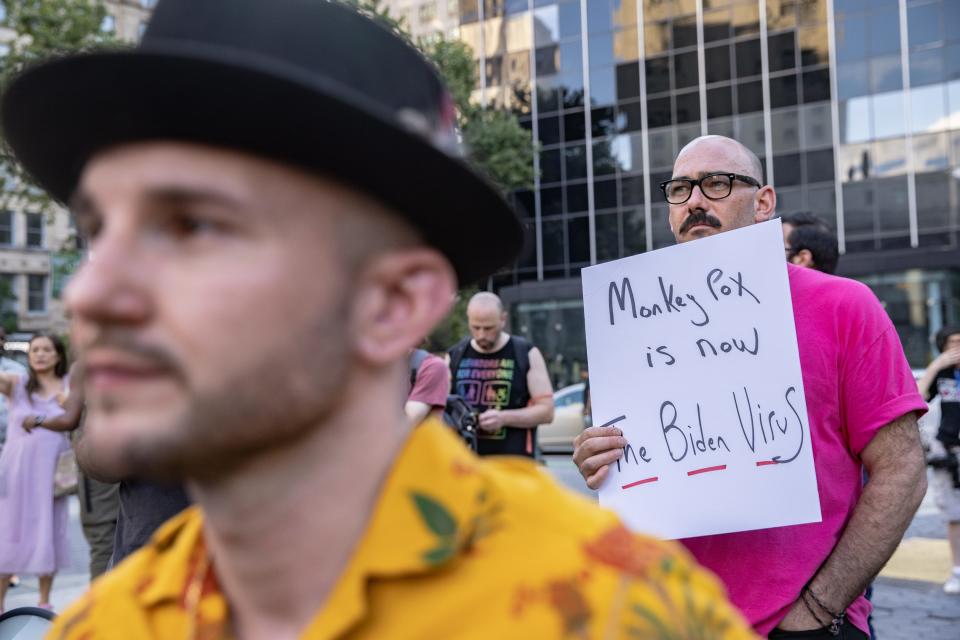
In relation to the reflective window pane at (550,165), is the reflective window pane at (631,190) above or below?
below

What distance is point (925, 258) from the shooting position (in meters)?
30.0

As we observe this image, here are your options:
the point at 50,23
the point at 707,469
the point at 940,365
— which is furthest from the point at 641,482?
the point at 50,23

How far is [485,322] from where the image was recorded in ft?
21.8

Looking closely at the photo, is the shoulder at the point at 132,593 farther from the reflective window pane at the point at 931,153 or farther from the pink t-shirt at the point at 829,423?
the reflective window pane at the point at 931,153

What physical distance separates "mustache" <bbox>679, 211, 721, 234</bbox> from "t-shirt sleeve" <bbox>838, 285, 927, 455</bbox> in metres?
0.45

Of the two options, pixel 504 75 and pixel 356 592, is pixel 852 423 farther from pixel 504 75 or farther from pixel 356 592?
pixel 504 75

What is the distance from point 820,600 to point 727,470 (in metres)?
0.39

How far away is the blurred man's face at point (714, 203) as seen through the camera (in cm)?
305

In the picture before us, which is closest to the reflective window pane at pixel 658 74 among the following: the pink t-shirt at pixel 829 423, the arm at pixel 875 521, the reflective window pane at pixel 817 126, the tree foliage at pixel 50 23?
the reflective window pane at pixel 817 126

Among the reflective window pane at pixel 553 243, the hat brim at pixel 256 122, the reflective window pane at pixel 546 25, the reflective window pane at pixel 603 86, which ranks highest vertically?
the reflective window pane at pixel 546 25

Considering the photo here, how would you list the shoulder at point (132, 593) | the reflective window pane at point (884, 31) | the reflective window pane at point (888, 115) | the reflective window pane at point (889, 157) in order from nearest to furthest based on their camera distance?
the shoulder at point (132, 593)
the reflective window pane at point (889, 157)
the reflective window pane at point (888, 115)
the reflective window pane at point (884, 31)

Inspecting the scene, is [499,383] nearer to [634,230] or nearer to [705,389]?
[705,389]

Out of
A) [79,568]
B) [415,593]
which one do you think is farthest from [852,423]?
[79,568]

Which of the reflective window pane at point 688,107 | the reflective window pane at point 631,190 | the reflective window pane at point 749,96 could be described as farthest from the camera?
the reflective window pane at point 631,190
